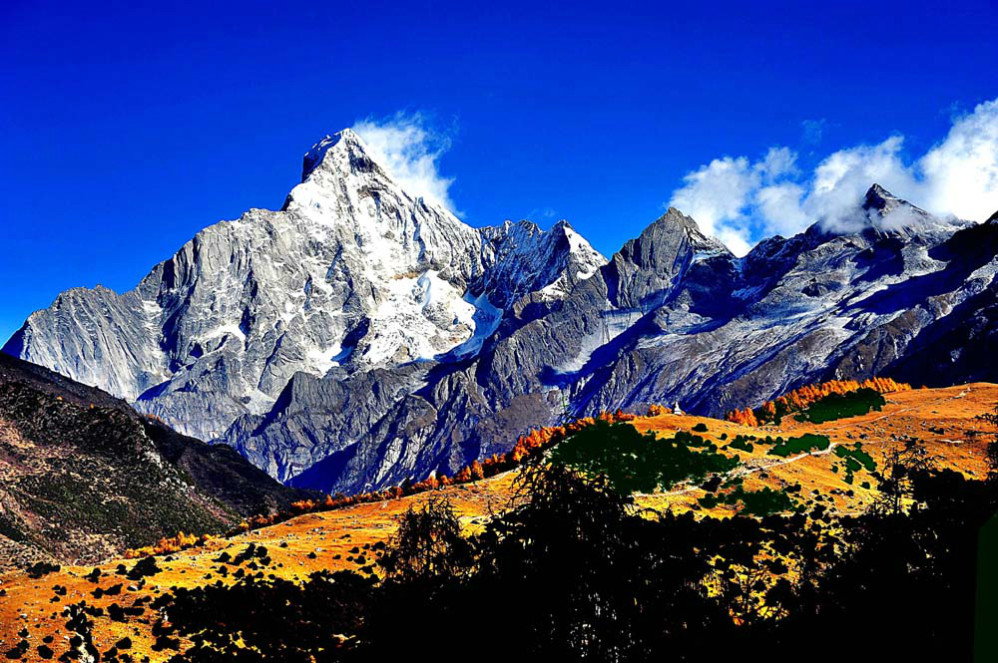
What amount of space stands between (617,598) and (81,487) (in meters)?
153

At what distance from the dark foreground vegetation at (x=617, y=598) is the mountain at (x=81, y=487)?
330 feet

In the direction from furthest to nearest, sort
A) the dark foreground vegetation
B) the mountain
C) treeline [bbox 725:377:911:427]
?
the mountain
treeline [bbox 725:377:911:427]
the dark foreground vegetation

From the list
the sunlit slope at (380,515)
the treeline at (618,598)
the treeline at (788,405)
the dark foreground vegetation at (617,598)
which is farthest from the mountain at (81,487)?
the treeline at (788,405)

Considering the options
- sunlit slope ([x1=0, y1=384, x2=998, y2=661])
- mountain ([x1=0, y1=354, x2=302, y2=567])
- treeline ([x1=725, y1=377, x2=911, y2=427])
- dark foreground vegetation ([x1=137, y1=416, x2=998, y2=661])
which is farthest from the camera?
mountain ([x1=0, y1=354, x2=302, y2=567])

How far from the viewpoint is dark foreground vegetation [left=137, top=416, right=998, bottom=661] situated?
78.4ft

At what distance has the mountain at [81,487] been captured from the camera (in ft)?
414

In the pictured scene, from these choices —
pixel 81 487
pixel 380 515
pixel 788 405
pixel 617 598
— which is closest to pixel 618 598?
pixel 617 598

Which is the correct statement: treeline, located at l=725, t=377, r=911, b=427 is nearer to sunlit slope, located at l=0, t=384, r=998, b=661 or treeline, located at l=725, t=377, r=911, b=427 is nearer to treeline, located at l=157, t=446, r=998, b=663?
sunlit slope, located at l=0, t=384, r=998, b=661

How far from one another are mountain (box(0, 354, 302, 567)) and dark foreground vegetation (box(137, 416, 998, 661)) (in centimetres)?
10063

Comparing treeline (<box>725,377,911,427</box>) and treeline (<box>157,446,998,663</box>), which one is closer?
treeline (<box>157,446,998,663</box>)

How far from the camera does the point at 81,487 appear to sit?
488ft

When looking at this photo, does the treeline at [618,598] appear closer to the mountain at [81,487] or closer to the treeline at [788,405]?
the treeline at [788,405]

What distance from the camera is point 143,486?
166 m

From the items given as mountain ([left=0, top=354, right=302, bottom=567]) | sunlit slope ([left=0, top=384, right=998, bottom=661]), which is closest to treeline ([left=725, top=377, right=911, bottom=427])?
sunlit slope ([left=0, top=384, right=998, bottom=661])
